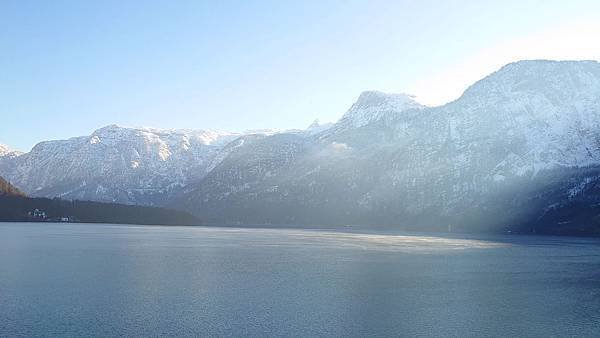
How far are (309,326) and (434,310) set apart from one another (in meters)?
20.7

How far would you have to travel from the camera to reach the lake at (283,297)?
61219 mm

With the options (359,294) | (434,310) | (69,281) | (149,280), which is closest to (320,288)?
(359,294)

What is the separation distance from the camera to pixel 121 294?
254 ft

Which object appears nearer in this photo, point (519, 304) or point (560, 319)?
point (560, 319)

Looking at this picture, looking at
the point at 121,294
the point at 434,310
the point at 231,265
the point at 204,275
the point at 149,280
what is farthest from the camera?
the point at 231,265

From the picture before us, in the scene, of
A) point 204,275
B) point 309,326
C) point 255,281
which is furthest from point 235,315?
point 204,275

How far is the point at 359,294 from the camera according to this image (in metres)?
83.2

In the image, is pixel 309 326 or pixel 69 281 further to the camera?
pixel 69 281

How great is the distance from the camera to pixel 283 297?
7875cm

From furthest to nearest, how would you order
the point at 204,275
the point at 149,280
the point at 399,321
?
the point at 204,275 → the point at 149,280 → the point at 399,321

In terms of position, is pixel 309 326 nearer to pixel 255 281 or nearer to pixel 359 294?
pixel 359 294

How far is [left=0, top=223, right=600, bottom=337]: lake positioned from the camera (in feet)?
201

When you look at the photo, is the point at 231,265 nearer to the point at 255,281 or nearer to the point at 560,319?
the point at 255,281

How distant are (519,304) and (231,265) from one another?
61.4 metres
